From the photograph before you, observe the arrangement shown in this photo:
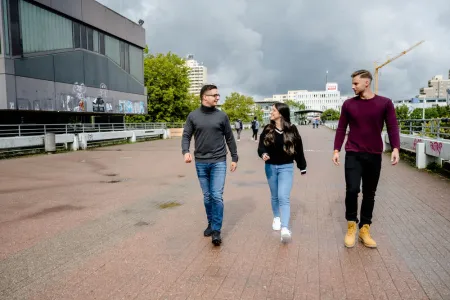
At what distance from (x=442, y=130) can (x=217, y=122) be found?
10079mm

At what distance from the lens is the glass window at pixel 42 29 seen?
2120cm

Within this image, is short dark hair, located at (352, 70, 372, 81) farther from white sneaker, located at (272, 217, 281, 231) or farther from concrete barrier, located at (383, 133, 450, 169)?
concrete barrier, located at (383, 133, 450, 169)

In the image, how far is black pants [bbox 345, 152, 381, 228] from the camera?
13.4ft

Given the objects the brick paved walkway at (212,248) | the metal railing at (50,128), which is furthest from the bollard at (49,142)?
the brick paved walkway at (212,248)

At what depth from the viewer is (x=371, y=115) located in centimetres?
399

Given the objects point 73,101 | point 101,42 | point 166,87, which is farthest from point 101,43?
point 166,87

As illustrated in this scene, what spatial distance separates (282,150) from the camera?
14.3ft

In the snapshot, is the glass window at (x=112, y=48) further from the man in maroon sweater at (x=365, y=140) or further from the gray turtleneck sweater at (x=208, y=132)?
the man in maroon sweater at (x=365, y=140)

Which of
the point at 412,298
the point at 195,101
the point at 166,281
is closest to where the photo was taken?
the point at 412,298

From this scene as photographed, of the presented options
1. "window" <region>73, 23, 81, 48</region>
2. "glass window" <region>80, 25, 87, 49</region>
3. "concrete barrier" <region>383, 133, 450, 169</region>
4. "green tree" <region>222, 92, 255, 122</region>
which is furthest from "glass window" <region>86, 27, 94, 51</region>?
"green tree" <region>222, 92, 255, 122</region>

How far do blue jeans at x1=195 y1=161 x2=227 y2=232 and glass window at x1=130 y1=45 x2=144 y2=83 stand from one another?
3192 centimetres

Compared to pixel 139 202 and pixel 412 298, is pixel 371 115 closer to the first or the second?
pixel 412 298

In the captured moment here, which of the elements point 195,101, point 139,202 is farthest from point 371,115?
point 195,101

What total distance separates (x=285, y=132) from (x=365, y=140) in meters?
0.87
